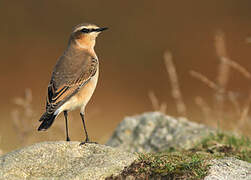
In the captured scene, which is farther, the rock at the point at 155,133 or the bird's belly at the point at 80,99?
the rock at the point at 155,133

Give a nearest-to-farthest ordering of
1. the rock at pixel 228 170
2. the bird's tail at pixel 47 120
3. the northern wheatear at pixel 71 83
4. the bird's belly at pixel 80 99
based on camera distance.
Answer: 1. the rock at pixel 228 170
2. the bird's tail at pixel 47 120
3. the northern wheatear at pixel 71 83
4. the bird's belly at pixel 80 99

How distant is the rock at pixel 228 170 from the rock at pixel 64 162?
75cm

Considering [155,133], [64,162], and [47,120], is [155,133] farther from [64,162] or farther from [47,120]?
[64,162]

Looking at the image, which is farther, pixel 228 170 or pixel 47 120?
pixel 47 120

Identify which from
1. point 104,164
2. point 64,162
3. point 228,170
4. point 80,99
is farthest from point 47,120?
point 228,170

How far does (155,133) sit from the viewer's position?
781cm

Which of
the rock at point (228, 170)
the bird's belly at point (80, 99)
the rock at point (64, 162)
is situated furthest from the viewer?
the bird's belly at point (80, 99)

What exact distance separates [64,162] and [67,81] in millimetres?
1756

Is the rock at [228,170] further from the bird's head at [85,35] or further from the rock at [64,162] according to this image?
the bird's head at [85,35]

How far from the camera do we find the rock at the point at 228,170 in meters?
4.34

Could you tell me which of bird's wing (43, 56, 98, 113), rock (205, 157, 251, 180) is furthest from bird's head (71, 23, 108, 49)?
rock (205, 157, 251, 180)

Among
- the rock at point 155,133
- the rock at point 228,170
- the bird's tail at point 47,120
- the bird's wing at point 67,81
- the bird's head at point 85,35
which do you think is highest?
the bird's head at point 85,35

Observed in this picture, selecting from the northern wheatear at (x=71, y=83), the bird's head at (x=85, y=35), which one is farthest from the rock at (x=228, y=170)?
the bird's head at (x=85, y=35)

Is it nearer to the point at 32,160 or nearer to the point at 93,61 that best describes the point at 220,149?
the point at 93,61
